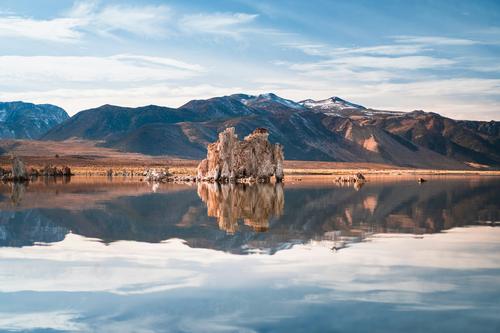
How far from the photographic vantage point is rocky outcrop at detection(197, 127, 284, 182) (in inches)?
2608

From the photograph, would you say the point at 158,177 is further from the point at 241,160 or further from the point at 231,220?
the point at 231,220

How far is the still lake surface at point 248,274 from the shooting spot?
975cm

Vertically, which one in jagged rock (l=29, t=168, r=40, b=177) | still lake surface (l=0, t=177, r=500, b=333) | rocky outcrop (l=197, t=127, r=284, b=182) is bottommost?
jagged rock (l=29, t=168, r=40, b=177)

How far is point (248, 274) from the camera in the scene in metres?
13.0

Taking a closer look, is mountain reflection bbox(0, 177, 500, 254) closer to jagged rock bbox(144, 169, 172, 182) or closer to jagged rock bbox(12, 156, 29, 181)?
jagged rock bbox(12, 156, 29, 181)

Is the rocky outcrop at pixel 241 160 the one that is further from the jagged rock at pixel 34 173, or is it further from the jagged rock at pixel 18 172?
the jagged rock at pixel 34 173

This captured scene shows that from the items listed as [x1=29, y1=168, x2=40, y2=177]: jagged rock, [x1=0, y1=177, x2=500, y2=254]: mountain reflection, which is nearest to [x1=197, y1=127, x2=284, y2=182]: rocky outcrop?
[x1=29, y1=168, x2=40, y2=177]: jagged rock

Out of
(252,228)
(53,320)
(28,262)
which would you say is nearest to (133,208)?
(252,228)

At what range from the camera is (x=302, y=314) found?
32.7 feet

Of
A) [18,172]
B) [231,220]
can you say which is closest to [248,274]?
[231,220]

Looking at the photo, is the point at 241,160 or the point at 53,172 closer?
the point at 241,160

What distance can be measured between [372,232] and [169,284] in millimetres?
10200

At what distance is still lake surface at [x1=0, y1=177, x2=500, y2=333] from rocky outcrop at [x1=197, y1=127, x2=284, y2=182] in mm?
40936

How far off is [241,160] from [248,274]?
57.4 meters
